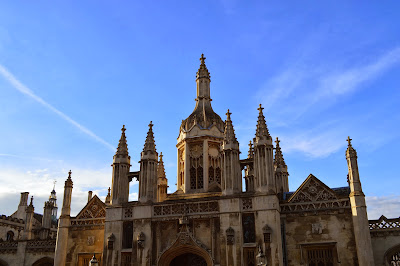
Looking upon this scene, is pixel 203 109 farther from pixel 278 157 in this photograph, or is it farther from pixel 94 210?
pixel 94 210

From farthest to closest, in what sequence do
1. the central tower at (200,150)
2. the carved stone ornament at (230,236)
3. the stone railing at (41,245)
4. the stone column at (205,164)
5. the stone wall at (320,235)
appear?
the central tower at (200,150) < the stone column at (205,164) < the stone railing at (41,245) < the carved stone ornament at (230,236) < the stone wall at (320,235)

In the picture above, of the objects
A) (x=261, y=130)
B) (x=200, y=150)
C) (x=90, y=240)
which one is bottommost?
(x=90, y=240)

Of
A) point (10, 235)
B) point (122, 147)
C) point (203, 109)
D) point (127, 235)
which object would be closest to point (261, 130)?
point (203, 109)

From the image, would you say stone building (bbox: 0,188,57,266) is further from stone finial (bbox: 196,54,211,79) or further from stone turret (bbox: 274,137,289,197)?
stone turret (bbox: 274,137,289,197)

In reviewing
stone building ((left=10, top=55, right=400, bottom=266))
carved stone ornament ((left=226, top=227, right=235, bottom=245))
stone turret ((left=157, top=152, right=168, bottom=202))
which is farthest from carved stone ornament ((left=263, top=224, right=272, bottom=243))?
stone turret ((left=157, top=152, right=168, bottom=202))

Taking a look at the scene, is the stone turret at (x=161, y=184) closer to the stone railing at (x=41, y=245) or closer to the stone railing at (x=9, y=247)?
the stone railing at (x=41, y=245)

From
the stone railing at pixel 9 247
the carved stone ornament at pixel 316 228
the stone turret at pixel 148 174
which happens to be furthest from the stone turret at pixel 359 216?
the stone railing at pixel 9 247

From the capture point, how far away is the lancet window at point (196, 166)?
36.8 meters

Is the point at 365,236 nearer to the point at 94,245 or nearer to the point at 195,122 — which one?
the point at 195,122

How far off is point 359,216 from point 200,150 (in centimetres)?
1519

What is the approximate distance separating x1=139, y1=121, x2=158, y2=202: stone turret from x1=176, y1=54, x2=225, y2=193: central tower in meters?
4.98

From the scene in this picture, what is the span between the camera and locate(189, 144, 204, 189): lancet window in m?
36.8

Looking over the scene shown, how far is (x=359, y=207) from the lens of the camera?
90.0 feet

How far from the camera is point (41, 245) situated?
Result: 36.4 m
